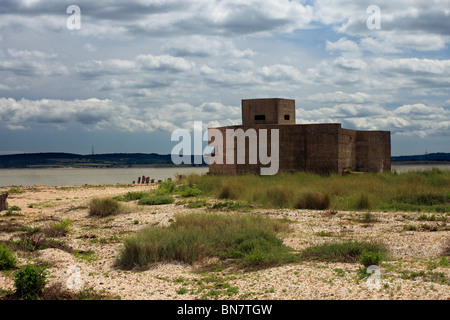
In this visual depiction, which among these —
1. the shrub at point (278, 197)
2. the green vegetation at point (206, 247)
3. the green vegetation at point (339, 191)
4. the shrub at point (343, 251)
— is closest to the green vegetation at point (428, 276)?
the shrub at point (343, 251)

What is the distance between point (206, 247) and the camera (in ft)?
32.1

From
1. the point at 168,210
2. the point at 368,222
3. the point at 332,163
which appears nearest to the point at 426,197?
the point at 368,222

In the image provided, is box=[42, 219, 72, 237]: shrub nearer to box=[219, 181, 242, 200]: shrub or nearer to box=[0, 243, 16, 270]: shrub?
box=[0, 243, 16, 270]: shrub

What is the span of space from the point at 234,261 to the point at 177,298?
224cm

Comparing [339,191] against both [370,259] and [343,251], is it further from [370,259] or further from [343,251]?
[370,259]

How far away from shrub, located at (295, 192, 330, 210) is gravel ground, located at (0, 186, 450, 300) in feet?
6.61

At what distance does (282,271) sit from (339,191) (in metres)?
11.0

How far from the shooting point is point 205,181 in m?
22.8

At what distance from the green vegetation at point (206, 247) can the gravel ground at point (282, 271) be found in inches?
11.9

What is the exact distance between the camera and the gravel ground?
22.3 ft

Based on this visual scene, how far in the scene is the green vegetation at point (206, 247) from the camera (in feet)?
29.6

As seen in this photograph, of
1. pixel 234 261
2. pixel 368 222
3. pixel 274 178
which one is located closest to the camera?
pixel 234 261
